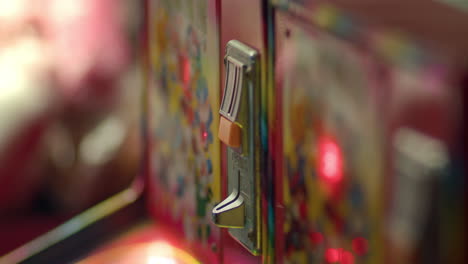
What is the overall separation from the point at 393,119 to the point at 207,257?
591 millimetres

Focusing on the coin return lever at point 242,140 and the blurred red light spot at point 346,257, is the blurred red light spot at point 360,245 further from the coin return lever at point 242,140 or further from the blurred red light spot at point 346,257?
the coin return lever at point 242,140

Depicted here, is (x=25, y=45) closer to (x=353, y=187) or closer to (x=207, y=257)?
(x=207, y=257)

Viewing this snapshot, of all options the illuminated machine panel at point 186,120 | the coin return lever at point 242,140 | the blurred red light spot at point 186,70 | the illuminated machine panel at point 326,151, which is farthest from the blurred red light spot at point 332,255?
the blurred red light spot at point 186,70

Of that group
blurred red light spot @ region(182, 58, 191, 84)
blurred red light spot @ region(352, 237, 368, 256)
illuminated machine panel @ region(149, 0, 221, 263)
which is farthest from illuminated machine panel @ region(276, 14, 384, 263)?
blurred red light spot @ region(182, 58, 191, 84)

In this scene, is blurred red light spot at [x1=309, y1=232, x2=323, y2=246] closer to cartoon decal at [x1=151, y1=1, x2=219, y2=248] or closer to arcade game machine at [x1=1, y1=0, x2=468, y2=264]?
arcade game machine at [x1=1, y1=0, x2=468, y2=264]

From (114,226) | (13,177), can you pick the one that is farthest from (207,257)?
(13,177)

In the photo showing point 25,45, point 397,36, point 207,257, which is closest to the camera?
point 397,36

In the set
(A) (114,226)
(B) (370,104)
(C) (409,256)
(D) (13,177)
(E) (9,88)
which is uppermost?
(B) (370,104)

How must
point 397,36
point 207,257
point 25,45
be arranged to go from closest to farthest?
point 397,36 → point 207,257 → point 25,45

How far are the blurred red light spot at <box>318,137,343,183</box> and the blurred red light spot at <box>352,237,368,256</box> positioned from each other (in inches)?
2.6

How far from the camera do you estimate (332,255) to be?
3.25ft

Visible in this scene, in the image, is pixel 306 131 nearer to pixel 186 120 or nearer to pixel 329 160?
pixel 329 160

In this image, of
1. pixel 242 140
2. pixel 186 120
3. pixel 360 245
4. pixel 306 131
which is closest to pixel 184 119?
pixel 186 120

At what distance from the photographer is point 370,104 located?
2.89 feet
